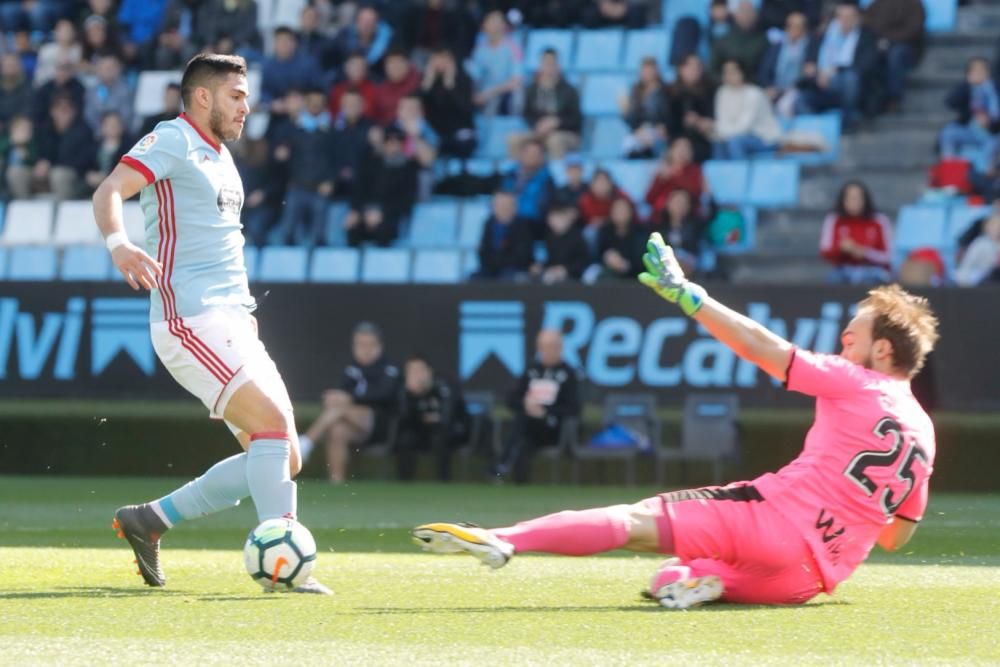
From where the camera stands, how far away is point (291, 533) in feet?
23.9

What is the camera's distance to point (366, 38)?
21.4 metres

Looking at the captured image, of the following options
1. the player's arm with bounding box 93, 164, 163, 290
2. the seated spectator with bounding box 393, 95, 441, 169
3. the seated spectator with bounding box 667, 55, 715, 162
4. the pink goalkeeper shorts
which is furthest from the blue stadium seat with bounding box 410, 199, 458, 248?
the pink goalkeeper shorts

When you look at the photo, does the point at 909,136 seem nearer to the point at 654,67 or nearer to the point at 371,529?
the point at 654,67

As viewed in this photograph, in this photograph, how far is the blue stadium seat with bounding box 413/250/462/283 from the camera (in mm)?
18141

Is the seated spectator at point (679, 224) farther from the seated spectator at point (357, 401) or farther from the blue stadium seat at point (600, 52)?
the blue stadium seat at point (600, 52)

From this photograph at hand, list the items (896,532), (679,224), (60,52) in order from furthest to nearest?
1. (60,52)
2. (679,224)
3. (896,532)

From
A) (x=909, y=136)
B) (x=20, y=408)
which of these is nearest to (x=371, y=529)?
(x=20, y=408)

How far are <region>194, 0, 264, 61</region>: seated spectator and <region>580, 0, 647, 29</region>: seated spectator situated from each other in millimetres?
3925

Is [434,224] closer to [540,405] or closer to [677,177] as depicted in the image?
[677,177]

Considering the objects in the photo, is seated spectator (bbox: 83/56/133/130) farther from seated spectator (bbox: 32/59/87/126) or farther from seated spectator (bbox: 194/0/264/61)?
seated spectator (bbox: 194/0/264/61)

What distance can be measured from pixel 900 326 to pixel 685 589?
1.30 meters

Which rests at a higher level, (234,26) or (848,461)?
(234,26)

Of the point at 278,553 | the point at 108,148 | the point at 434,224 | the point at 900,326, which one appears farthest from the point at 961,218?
the point at 278,553

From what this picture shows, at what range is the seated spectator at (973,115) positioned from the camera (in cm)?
1817
